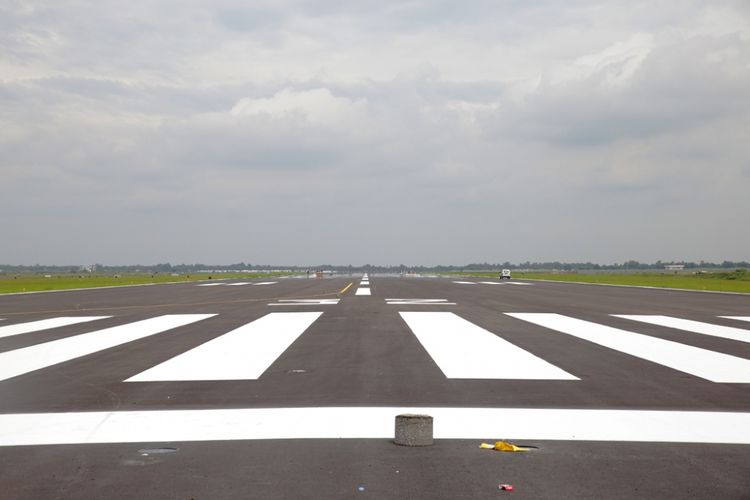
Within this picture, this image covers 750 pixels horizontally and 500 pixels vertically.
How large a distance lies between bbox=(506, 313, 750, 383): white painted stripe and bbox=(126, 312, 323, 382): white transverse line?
21.6 ft

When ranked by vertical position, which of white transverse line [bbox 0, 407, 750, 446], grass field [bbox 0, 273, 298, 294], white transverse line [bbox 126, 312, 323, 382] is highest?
grass field [bbox 0, 273, 298, 294]

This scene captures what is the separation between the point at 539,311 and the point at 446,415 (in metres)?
15.3

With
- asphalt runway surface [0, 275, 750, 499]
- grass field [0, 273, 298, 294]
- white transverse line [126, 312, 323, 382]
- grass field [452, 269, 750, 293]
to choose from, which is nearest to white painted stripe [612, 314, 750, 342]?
asphalt runway surface [0, 275, 750, 499]

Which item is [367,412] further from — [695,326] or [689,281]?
[689,281]

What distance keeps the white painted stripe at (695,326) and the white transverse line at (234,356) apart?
972 centimetres

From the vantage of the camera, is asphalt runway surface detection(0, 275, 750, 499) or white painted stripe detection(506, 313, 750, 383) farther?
white painted stripe detection(506, 313, 750, 383)

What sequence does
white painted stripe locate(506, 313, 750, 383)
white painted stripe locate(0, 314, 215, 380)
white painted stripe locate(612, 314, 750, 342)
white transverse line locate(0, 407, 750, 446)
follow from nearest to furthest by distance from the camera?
white transverse line locate(0, 407, 750, 446), white painted stripe locate(506, 313, 750, 383), white painted stripe locate(0, 314, 215, 380), white painted stripe locate(612, 314, 750, 342)

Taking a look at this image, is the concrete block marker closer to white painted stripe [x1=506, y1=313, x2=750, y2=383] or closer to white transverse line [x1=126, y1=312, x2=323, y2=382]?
white transverse line [x1=126, y1=312, x2=323, y2=382]

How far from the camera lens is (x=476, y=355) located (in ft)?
38.0

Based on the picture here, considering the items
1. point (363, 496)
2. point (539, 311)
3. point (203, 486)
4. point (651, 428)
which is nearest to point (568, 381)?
point (651, 428)

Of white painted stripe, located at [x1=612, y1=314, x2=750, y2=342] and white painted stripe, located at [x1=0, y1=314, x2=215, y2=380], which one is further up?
white painted stripe, located at [x1=612, y1=314, x2=750, y2=342]

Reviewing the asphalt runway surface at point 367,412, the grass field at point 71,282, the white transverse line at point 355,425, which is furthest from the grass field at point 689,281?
the grass field at point 71,282

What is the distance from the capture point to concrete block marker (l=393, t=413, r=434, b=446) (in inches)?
230

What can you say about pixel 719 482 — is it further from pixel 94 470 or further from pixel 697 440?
pixel 94 470
